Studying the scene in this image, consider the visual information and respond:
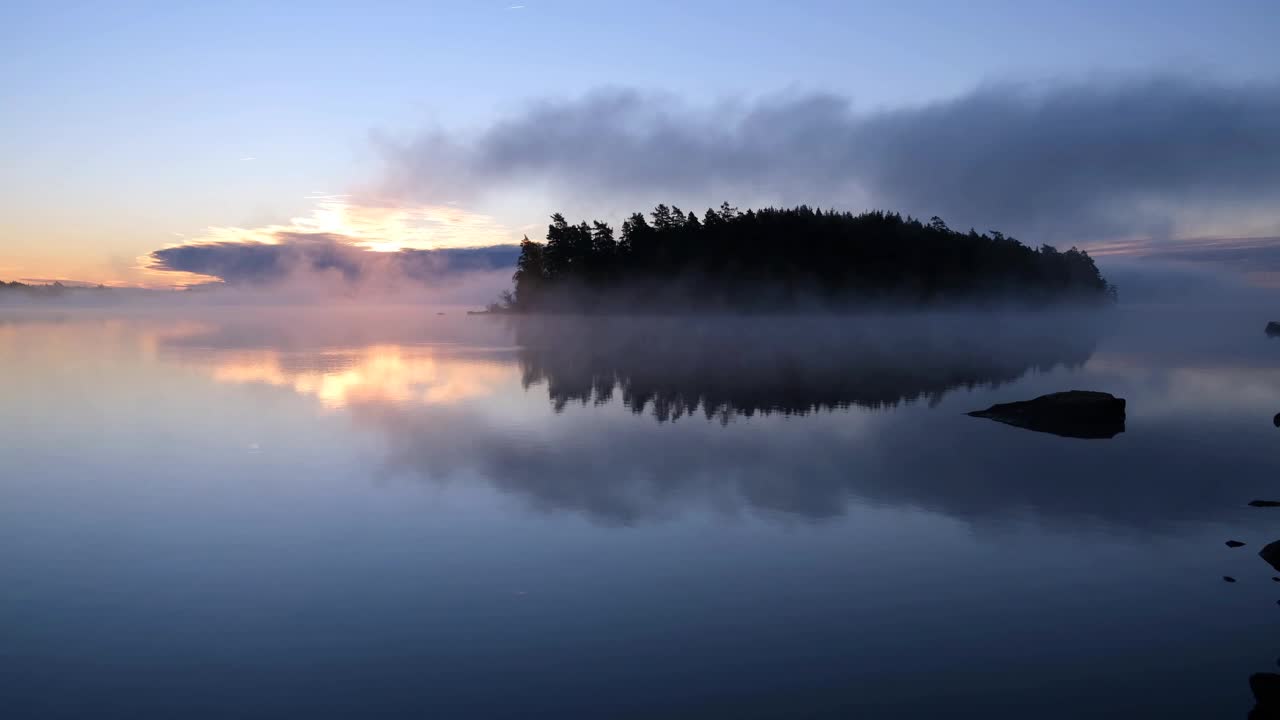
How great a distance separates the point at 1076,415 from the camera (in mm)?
37750

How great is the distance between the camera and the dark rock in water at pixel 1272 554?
18.2 meters

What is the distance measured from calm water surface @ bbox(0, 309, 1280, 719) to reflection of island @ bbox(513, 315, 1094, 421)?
5.63 m

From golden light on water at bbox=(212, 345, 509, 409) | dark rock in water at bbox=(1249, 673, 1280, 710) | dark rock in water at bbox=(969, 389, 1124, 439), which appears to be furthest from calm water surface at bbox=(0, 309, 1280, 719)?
golden light on water at bbox=(212, 345, 509, 409)

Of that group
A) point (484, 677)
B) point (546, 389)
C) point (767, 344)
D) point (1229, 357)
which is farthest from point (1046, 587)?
point (1229, 357)

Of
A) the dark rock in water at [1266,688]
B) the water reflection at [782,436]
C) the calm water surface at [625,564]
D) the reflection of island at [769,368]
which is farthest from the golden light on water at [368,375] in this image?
the dark rock in water at [1266,688]

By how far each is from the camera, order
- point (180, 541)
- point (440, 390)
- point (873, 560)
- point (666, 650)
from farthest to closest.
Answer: point (440, 390) → point (180, 541) → point (873, 560) → point (666, 650)

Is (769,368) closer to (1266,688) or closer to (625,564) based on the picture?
(625,564)

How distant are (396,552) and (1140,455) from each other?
93.4ft

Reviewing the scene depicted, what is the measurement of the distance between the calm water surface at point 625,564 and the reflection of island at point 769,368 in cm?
563

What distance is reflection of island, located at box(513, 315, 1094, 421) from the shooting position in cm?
4900

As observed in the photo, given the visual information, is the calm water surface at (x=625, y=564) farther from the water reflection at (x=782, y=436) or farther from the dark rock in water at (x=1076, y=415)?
the dark rock in water at (x=1076, y=415)

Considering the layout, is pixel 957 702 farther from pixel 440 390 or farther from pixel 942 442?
pixel 440 390

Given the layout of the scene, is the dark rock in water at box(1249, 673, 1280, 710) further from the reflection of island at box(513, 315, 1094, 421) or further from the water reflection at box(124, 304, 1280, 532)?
the reflection of island at box(513, 315, 1094, 421)

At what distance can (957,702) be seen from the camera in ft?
40.0
